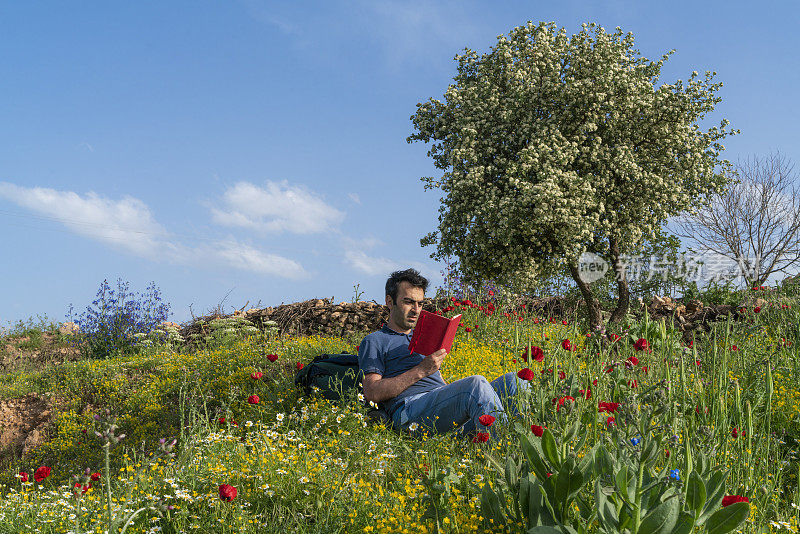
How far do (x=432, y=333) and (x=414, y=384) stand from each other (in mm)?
797

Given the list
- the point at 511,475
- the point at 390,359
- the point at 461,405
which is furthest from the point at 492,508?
the point at 390,359

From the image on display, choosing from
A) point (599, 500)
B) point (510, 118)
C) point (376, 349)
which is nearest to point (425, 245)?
point (510, 118)

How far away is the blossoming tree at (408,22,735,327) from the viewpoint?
12688 mm

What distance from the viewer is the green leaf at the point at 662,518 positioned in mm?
1960

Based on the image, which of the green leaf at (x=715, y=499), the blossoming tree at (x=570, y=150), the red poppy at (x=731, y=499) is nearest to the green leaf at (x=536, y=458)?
the green leaf at (x=715, y=499)

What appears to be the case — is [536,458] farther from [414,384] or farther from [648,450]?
[414,384]

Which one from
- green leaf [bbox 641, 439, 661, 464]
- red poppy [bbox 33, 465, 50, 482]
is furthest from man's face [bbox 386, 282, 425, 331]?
green leaf [bbox 641, 439, 661, 464]

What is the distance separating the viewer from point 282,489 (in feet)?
11.1

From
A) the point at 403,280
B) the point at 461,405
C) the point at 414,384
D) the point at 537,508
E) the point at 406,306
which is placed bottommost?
the point at 537,508

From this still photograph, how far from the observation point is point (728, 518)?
214 centimetres

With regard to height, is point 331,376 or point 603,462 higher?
point 331,376

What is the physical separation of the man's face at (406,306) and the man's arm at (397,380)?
60 cm

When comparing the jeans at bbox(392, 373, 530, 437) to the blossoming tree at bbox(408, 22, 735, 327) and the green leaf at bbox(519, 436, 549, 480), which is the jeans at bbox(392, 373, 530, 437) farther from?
the blossoming tree at bbox(408, 22, 735, 327)

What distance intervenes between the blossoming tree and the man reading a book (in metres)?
7.44
